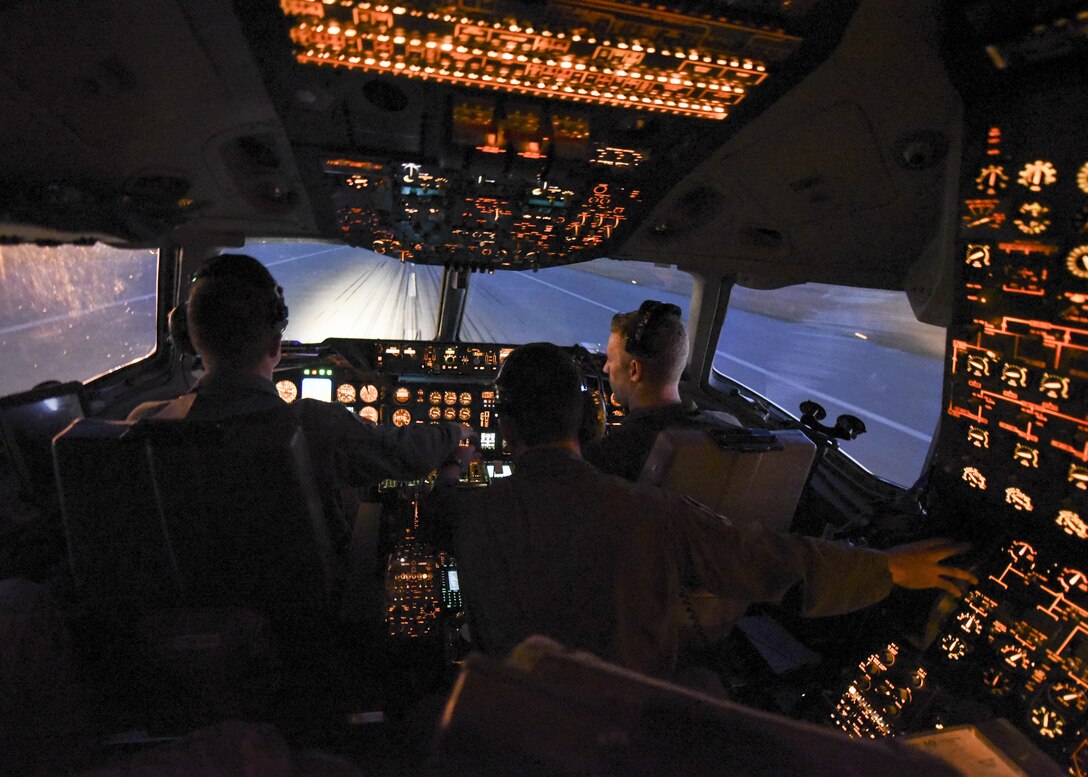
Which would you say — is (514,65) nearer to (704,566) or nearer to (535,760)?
(704,566)

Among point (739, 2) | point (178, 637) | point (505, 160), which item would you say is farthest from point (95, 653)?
point (739, 2)

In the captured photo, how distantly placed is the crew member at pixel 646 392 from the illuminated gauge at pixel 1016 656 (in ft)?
2.72

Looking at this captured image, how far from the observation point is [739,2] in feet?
3.80

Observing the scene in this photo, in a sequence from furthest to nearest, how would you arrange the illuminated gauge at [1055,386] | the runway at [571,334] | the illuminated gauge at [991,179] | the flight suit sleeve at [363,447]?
the runway at [571,334], the flight suit sleeve at [363,447], the illuminated gauge at [991,179], the illuminated gauge at [1055,386]

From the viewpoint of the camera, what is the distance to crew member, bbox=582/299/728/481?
166 cm

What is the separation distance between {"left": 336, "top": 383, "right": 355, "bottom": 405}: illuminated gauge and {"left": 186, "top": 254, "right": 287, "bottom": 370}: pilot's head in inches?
50.2

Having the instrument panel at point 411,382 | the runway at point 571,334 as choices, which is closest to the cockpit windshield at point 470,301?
the runway at point 571,334

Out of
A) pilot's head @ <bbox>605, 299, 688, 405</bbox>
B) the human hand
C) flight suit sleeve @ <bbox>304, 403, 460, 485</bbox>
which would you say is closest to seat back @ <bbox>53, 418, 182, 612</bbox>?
flight suit sleeve @ <bbox>304, 403, 460, 485</bbox>

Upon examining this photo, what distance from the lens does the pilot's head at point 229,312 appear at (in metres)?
1.38

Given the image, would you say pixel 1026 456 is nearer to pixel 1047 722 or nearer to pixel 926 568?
pixel 926 568

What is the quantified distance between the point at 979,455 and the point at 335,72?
6.35 ft

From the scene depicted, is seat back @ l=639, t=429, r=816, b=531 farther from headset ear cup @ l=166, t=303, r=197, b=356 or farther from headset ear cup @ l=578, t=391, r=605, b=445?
headset ear cup @ l=166, t=303, r=197, b=356

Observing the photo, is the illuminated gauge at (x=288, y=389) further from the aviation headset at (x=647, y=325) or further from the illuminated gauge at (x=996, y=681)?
the illuminated gauge at (x=996, y=681)

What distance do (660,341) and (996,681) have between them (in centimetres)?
119
